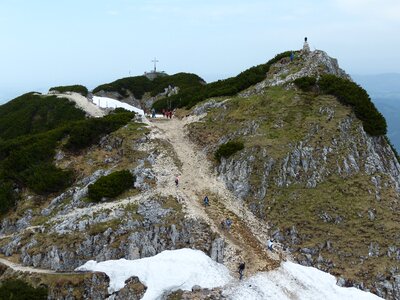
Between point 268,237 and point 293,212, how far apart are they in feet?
10.3

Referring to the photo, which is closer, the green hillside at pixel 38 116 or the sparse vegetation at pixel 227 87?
the sparse vegetation at pixel 227 87

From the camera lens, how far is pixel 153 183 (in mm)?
34969

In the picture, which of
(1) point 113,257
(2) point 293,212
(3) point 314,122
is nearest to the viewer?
(1) point 113,257

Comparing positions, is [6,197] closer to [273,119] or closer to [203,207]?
[203,207]

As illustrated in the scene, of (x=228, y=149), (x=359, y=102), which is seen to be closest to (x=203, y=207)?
(x=228, y=149)

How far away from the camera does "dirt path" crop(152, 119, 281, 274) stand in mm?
27766

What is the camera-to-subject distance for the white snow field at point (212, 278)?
24.8m

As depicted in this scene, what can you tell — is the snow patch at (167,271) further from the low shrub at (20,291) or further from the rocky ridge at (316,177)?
the rocky ridge at (316,177)

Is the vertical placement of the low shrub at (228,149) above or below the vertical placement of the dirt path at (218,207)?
above

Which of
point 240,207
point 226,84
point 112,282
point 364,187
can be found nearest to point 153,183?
point 240,207

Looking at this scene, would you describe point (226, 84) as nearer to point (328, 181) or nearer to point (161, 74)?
point (328, 181)

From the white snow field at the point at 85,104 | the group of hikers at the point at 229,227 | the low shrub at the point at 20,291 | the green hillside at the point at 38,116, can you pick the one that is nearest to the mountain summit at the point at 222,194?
the group of hikers at the point at 229,227

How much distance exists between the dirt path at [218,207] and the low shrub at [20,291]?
11491mm

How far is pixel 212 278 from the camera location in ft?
83.7
